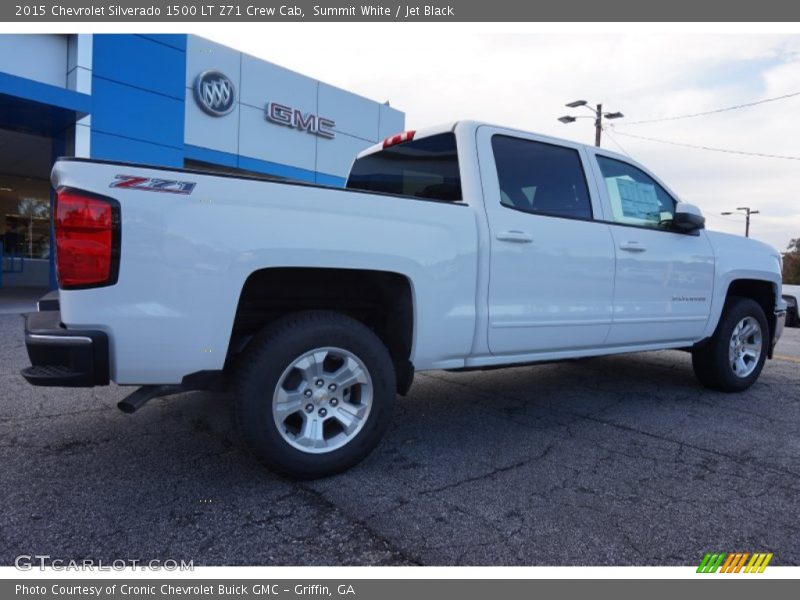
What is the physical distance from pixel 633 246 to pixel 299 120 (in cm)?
1321

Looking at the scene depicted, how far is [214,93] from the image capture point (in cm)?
1355

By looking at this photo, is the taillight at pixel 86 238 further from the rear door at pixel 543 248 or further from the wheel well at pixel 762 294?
the wheel well at pixel 762 294

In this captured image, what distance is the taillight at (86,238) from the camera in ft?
7.45

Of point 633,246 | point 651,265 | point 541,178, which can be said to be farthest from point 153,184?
point 651,265

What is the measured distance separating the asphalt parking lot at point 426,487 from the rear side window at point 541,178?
1.52m

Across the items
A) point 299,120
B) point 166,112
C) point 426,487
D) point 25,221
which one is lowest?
point 426,487

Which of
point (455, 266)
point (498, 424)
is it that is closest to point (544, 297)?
point (455, 266)

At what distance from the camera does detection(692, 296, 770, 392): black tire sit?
4902mm

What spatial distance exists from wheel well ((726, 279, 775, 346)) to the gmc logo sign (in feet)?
41.5

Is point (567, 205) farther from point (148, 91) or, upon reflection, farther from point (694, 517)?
point (148, 91)

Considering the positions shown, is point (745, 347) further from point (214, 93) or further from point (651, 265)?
point (214, 93)

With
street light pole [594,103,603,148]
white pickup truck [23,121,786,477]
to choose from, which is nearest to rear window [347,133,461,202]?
white pickup truck [23,121,786,477]

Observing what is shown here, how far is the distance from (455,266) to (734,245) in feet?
10.6

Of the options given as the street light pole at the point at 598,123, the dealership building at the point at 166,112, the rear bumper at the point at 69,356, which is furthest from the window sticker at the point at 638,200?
the street light pole at the point at 598,123
